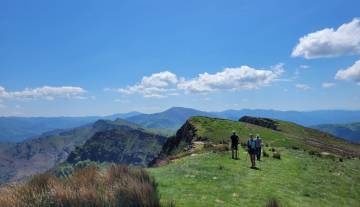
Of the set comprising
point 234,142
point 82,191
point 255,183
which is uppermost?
point 234,142

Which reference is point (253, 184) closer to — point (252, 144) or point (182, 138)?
point (252, 144)

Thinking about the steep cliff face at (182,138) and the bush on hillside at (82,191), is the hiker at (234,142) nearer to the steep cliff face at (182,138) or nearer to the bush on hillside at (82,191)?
the bush on hillside at (82,191)

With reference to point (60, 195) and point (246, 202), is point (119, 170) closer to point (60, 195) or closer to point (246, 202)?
point (60, 195)

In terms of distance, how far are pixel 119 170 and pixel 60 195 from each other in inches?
155

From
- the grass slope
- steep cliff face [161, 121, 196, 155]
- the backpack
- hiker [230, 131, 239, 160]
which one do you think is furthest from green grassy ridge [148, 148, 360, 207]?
steep cliff face [161, 121, 196, 155]

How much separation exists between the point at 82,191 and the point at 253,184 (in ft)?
46.0

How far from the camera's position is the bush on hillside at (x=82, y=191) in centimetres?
1250

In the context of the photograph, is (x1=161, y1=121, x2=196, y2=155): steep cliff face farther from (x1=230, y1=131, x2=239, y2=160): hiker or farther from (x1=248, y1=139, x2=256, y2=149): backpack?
(x1=248, y1=139, x2=256, y2=149): backpack

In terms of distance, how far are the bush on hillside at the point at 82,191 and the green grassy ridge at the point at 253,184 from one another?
10.5 ft

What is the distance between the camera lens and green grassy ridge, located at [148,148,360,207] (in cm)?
1930

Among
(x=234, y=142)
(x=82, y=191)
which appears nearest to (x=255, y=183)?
(x=234, y=142)

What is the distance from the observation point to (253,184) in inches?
955

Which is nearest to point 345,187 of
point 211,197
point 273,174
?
point 273,174

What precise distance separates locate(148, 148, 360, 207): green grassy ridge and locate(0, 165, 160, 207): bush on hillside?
3196mm
